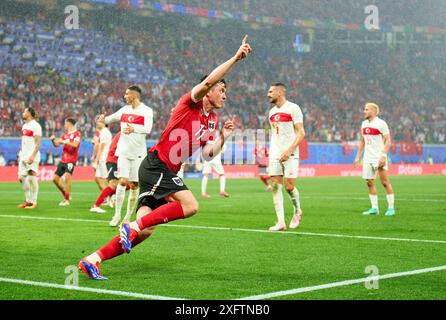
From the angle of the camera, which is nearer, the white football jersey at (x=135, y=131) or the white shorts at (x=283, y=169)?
the white shorts at (x=283, y=169)

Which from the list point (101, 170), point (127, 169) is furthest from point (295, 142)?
point (101, 170)

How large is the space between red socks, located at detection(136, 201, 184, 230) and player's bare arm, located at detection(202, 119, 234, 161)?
0.93m

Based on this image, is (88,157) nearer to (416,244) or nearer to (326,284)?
(416,244)

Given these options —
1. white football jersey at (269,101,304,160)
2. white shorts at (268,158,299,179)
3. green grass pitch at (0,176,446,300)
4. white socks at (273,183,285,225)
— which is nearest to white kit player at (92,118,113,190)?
green grass pitch at (0,176,446,300)

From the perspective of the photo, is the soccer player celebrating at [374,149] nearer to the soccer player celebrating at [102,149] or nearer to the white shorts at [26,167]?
the soccer player celebrating at [102,149]

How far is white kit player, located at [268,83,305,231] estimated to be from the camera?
12.4 meters

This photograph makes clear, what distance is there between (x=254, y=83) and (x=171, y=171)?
45.4m

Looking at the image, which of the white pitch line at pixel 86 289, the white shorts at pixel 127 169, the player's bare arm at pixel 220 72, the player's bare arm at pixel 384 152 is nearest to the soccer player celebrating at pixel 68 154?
Result: the white shorts at pixel 127 169

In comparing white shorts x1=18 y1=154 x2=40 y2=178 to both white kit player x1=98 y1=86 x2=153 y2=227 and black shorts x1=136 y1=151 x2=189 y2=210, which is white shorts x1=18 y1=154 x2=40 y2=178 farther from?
black shorts x1=136 y1=151 x2=189 y2=210

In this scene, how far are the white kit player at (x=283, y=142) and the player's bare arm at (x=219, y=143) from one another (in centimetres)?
443

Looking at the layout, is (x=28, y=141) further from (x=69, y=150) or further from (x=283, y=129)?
(x=283, y=129)

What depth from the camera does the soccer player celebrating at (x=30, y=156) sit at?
16.4 metres

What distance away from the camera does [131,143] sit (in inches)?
504

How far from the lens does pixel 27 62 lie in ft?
131
